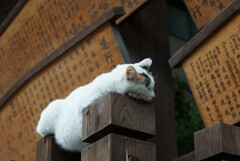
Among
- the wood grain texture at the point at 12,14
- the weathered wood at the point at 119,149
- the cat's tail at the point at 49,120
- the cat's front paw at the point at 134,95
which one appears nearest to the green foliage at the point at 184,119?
the wood grain texture at the point at 12,14

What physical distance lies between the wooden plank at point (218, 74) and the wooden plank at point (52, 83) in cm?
63

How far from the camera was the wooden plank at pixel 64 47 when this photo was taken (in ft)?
12.0

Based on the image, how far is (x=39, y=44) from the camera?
4492mm

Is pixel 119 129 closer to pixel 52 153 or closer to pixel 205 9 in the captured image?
pixel 52 153

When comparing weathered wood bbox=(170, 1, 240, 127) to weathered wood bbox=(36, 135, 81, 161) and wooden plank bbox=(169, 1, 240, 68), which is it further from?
weathered wood bbox=(36, 135, 81, 161)

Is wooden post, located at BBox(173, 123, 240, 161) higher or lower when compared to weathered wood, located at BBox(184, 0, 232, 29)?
lower

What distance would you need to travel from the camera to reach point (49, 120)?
2.71 metres

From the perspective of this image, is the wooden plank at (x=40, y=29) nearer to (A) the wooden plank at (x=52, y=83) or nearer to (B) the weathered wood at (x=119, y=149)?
(A) the wooden plank at (x=52, y=83)

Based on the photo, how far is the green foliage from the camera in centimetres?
627

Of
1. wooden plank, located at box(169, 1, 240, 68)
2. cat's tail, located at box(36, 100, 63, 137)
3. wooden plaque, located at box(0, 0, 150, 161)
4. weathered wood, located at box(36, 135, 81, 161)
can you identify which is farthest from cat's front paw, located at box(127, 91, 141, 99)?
wooden plaque, located at box(0, 0, 150, 161)

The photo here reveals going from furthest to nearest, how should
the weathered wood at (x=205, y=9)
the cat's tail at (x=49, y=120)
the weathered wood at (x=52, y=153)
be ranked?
the weathered wood at (x=205, y=9), the cat's tail at (x=49, y=120), the weathered wood at (x=52, y=153)

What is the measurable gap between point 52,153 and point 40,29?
7.29ft

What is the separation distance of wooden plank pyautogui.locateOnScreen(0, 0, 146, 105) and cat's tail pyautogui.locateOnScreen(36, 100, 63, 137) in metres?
1.28

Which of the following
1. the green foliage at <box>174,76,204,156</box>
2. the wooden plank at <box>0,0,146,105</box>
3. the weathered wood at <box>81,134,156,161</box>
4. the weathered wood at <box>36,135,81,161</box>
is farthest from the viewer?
the green foliage at <box>174,76,204,156</box>
